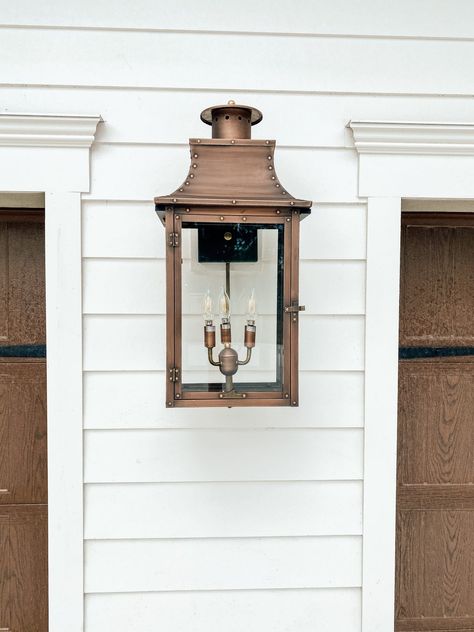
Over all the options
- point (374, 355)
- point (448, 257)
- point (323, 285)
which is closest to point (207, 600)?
point (374, 355)

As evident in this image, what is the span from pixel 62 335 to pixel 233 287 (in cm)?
62

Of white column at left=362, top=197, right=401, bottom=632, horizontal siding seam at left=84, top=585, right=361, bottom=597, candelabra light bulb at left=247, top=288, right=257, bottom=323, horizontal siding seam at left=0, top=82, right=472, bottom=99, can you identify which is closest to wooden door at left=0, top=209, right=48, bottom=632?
horizontal siding seam at left=84, top=585, right=361, bottom=597

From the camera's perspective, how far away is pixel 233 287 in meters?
1.41

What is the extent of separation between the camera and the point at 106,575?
5.55ft

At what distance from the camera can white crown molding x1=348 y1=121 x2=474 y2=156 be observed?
1.66m

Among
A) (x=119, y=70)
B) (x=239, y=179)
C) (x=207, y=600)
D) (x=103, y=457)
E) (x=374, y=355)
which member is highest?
(x=119, y=70)

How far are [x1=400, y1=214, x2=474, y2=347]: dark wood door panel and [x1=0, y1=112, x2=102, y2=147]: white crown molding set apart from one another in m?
1.14

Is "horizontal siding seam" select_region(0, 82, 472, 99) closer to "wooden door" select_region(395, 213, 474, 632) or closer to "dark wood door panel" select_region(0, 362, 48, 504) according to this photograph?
"wooden door" select_region(395, 213, 474, 632)

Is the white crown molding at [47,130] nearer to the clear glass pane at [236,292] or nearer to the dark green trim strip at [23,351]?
the clear glass pane at [236,292]

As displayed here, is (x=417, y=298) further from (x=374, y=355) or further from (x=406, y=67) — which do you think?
(x=406, y=67)

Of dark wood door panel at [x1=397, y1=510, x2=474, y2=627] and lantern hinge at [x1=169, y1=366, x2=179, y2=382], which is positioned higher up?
lantern hinge at [x1=169, y1=366, x2=179, y2=382]

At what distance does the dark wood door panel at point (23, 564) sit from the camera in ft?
6.02

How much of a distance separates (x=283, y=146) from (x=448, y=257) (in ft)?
2.41

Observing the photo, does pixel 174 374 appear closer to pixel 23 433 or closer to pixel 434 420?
pixel 23 433
